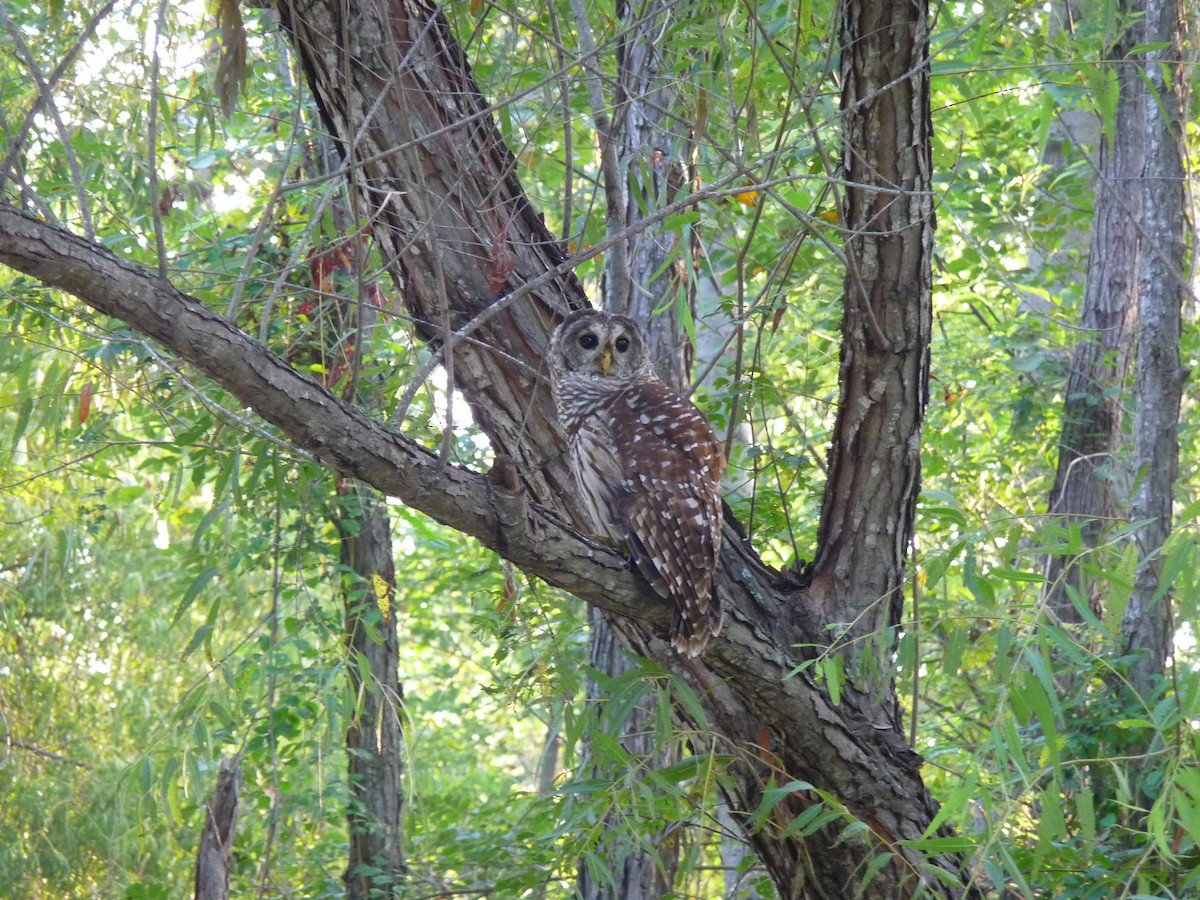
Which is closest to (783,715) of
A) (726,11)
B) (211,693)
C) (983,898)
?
(983,898)

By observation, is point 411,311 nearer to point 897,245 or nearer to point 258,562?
point 897,245

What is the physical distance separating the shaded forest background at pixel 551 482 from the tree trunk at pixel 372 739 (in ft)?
0.07

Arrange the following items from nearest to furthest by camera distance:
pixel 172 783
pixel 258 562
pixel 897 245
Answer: pixel 897 245 → pixel 172 783 → pixel 258 562

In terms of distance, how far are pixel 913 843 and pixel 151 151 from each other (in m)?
1.76

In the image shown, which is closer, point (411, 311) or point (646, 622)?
point (646, 622)

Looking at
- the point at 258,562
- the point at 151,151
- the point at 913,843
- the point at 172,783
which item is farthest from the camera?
the point at 258,562

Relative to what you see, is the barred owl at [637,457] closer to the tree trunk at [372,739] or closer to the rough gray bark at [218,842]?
the rough gray bark at [218,842]

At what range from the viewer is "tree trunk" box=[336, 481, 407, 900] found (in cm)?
425

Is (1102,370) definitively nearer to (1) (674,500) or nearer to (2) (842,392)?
(2) (842,392)

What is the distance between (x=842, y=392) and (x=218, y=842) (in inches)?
73.9

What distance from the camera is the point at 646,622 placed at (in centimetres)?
247

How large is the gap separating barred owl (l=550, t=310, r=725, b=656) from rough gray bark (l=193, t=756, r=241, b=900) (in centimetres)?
121

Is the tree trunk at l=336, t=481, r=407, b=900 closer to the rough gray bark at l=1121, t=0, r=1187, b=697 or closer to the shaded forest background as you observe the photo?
the shaded forest background

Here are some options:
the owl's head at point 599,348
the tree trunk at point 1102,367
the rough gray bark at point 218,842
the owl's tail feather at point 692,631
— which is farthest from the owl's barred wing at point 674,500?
the tree trunk at point 1102,367
